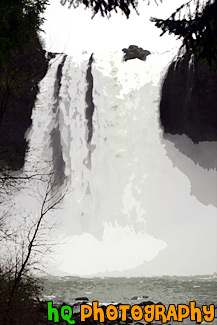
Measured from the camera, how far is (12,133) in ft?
71.5

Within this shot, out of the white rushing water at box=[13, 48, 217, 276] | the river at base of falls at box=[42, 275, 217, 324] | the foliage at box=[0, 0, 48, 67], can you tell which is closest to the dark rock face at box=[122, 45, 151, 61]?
the white rushing water at box=[13, 48, 217, 276]

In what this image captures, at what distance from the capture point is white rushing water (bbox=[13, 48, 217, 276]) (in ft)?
50.8

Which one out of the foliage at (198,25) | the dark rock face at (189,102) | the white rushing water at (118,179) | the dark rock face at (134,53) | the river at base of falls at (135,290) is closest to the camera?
the foliage at (198,25)

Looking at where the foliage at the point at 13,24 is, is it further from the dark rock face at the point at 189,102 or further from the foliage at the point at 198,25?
the dark rock face at the point at 189,102

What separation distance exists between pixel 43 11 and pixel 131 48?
2194 centimetres

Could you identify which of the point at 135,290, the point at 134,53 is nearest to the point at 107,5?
the point at 135,290

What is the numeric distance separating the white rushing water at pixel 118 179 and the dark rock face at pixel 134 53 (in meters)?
2.31

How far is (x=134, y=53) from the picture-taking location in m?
25.9

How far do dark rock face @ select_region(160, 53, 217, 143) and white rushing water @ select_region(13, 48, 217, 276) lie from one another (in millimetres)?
618

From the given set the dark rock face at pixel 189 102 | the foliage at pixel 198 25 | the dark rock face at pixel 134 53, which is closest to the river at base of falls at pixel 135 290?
the foliage at pixel 198 25

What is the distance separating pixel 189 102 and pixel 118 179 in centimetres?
552

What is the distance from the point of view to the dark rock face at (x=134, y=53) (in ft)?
83.4

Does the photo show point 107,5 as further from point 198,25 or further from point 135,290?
point 135,290

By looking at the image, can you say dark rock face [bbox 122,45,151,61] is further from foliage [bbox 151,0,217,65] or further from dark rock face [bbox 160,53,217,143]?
foliage [bbox 151,0,217,65]
